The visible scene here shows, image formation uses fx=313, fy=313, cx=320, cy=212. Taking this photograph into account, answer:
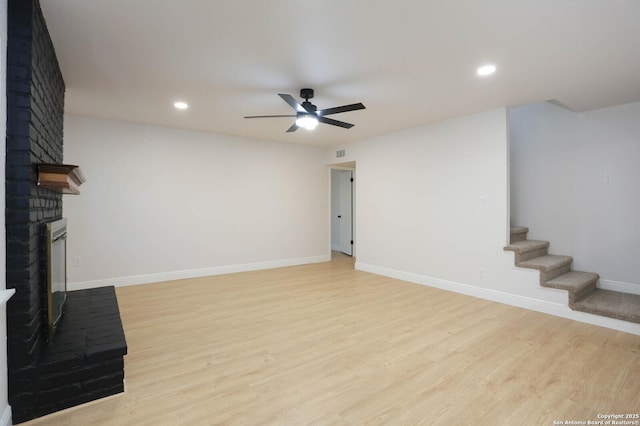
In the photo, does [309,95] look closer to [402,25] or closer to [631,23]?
[402,25]

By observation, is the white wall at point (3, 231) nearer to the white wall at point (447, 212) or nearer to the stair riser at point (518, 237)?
the white wall at point (447, 212)

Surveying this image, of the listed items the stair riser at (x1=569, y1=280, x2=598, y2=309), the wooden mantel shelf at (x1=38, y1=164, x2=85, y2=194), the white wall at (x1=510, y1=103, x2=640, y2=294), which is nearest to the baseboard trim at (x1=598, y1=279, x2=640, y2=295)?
the white wall at (x1=510, y1=103, x2=640, y2=294)

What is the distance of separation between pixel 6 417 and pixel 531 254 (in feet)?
17.1

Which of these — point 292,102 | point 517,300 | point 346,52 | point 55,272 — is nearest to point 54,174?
point 55,272

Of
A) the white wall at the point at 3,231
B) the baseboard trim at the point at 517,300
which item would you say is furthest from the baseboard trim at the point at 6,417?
the baseboard trim at the point at 517,300

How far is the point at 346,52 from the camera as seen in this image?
2.62 meters

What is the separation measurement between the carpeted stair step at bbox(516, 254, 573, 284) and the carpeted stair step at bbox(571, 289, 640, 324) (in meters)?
0.39

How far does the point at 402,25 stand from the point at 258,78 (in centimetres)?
153

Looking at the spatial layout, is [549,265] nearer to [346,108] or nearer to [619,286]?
[619,286]

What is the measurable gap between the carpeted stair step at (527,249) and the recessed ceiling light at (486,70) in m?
2.23

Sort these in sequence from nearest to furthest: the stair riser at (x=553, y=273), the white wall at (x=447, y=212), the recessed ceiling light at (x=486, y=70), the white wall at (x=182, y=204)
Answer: the recessed ceiling light at (x=486, y=70), the stair riser at (x=553, y=273), the white wall at (x=447, y=212), the white wall at (x=182, y=204)

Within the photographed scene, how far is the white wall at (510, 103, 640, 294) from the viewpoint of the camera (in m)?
3.90

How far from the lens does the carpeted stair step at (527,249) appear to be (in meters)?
4.00

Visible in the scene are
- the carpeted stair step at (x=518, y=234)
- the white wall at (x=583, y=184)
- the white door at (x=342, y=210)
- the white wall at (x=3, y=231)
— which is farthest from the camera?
the white door at (x=342, y=210)
